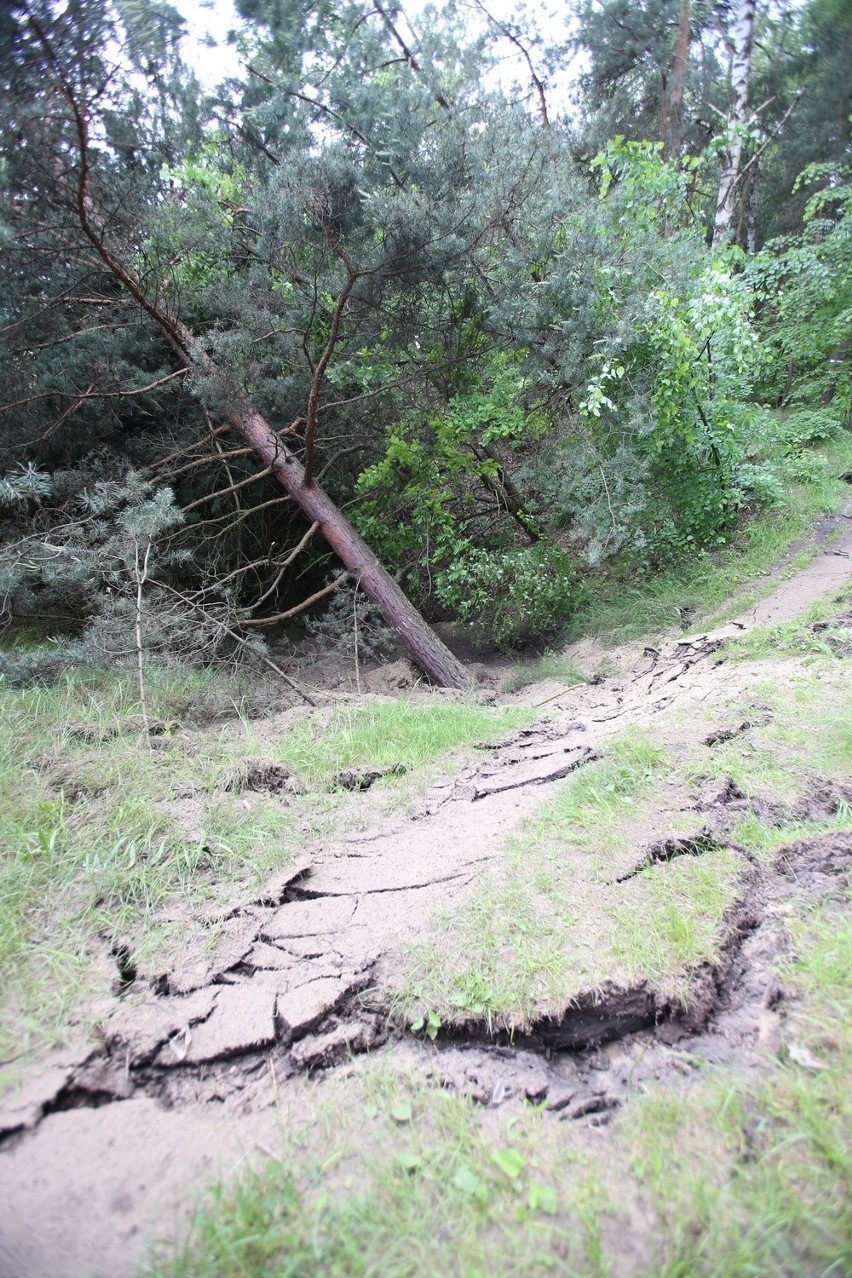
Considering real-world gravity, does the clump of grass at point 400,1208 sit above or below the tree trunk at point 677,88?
below

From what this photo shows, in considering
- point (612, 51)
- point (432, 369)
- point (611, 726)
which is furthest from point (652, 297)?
point (612, 51)

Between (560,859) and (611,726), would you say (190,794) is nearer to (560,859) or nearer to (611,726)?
(560,859)

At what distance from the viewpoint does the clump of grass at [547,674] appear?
19.7 feet

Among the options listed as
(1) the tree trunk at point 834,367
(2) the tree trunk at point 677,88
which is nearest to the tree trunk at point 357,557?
(2) the tree trunk at point 677,88

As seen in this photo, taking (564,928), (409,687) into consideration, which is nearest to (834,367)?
(409,687)

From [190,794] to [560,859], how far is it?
189cm

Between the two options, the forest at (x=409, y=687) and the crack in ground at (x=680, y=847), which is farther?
the crack in ground at (x=680, y=847)

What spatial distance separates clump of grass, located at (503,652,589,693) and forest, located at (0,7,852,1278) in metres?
0.06

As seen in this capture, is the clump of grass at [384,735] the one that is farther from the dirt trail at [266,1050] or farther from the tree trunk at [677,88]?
the tree trunk at [677,88]

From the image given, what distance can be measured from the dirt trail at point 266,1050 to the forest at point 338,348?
3150mm

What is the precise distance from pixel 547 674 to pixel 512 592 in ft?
4.15

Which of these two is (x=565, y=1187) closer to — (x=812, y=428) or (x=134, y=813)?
(x=134, y=813)

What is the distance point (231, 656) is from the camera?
5.66 m

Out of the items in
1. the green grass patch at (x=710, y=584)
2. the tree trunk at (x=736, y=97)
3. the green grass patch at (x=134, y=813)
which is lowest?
the green grass patch at (x=710, y=584)
